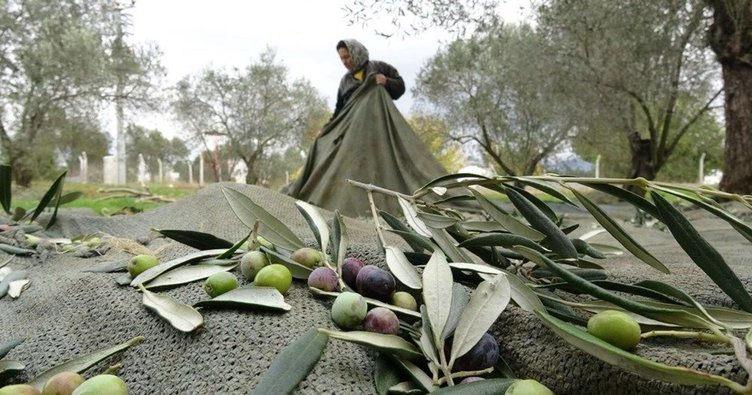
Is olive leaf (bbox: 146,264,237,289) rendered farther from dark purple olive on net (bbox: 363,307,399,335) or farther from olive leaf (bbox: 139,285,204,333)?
dark purple olive on net (bbox: 363,307,399,335)

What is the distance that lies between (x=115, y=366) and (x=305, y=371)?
0.30m

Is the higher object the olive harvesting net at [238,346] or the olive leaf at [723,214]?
the olive leaf at [723,214]

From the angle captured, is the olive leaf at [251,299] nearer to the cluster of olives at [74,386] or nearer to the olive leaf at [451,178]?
the cluster of olives at [74,386]

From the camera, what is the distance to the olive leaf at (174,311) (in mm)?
766

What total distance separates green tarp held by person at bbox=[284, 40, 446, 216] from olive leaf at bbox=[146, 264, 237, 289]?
13.7 feet

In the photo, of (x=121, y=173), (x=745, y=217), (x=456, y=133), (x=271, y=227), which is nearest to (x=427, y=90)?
(x=456, y=133)

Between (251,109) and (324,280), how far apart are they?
20840 millimetres

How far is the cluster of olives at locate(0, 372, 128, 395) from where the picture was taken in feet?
2.03

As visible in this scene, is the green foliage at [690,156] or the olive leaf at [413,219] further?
the green foliage at [690,156]

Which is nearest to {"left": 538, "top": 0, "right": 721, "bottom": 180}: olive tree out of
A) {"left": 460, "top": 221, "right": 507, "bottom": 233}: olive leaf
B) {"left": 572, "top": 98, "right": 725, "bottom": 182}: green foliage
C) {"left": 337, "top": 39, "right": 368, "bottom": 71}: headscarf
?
{"left": 337, "top": 39, "right": 368, "bottom": 71}: headscarf

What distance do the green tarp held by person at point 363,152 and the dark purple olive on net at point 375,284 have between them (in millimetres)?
4327

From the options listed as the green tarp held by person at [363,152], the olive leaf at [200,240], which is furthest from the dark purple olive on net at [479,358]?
the green tarp held by person at [363,152]

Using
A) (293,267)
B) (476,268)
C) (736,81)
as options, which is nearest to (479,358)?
(476,268)

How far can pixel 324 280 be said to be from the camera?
0.86 m
